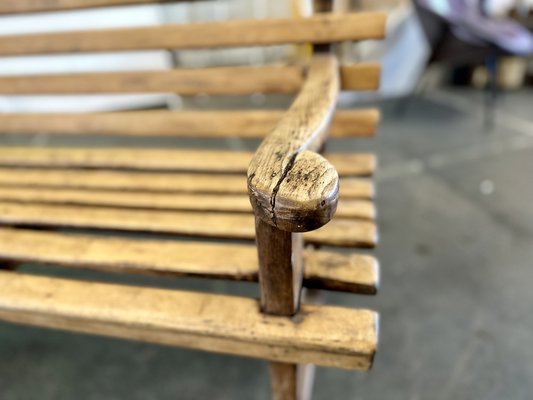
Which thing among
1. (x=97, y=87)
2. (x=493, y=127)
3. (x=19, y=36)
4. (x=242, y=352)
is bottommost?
(x=493, y=127)

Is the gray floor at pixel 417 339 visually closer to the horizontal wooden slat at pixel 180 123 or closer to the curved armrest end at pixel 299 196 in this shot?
the horizontal wooden slat at pixel 180 123

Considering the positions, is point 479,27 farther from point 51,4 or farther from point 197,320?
point 197,320

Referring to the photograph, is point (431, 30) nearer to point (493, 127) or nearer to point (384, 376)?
point (493, 127)

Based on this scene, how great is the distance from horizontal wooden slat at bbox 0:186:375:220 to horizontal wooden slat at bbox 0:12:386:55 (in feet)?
1.42

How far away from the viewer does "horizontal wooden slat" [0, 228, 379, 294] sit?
0.74 m

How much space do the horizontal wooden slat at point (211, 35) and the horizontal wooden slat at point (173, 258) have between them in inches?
23.4

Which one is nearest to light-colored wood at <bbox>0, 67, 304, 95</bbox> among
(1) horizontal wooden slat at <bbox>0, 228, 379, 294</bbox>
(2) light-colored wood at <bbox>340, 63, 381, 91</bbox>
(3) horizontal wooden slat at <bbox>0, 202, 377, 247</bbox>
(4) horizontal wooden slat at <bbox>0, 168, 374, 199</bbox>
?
(2) light-colored wood at <bbox>340, 63, 381, 91</bbox>

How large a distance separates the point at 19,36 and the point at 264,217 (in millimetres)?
1248

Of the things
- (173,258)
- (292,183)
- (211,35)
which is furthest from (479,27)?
(292,183)

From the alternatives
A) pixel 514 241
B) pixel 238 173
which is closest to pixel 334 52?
pixel 238 173

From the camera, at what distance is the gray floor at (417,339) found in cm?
115

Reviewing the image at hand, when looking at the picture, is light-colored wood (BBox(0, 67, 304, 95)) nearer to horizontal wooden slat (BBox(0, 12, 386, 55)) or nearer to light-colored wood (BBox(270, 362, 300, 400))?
horizontal wooden slat (BBox(0, 12, 386, 55))

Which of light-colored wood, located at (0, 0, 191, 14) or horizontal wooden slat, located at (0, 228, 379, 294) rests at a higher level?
light-colored wood, located at (0, 0, 191, 14)

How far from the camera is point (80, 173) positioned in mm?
1212
